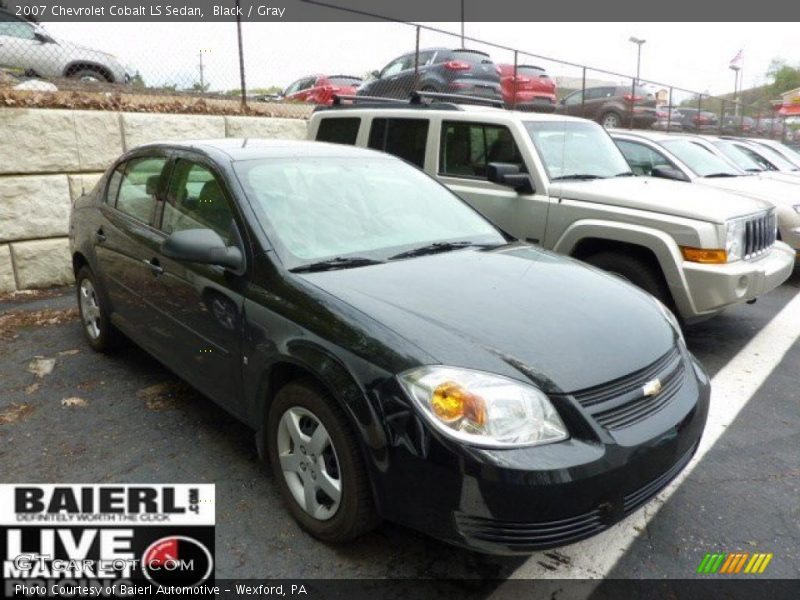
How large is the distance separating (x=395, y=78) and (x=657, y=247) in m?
8.71

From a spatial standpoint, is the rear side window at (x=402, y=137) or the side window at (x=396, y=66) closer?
the rear side window at (x=402, y=137)

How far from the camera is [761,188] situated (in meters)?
7.79

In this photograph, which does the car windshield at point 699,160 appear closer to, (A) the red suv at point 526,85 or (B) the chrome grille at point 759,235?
(B) the chrome grille at point 759,235

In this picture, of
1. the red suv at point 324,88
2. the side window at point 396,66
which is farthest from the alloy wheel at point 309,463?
the red suv at point 324,88

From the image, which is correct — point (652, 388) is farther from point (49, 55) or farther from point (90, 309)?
point (49, 55)

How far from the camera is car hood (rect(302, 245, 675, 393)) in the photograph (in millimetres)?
2277

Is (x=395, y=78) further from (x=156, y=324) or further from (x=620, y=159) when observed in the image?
(x=156, y=324)

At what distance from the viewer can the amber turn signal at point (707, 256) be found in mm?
4496

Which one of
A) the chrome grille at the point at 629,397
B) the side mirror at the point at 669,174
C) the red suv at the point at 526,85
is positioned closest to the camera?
the chrome grille at the point at 629,397

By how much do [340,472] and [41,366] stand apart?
3182 mm

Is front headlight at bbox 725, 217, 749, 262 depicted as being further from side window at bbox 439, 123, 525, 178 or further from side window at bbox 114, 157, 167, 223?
side window at bbox 114, 157, 167, 223

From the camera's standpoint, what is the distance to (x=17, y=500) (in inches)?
113

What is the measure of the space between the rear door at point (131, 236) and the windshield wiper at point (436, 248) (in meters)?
1.48

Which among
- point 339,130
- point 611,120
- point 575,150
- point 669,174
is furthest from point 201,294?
point 611,120
